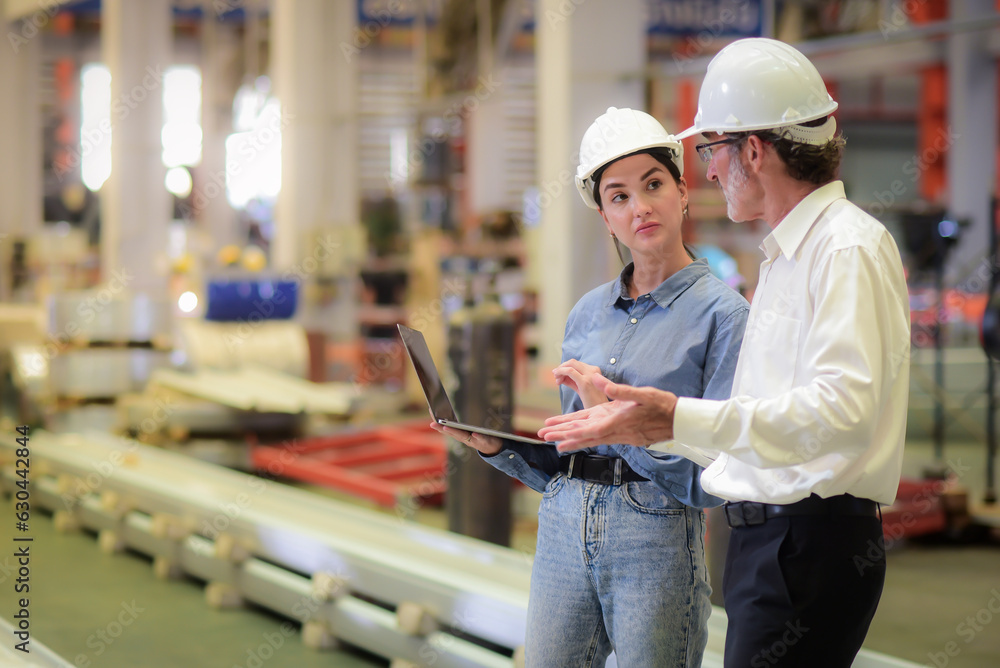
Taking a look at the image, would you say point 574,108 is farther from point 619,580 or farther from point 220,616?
point 619,580

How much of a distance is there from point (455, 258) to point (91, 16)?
45.6 feet

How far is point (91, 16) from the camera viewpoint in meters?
20.2

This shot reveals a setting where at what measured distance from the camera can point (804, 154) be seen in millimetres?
1500

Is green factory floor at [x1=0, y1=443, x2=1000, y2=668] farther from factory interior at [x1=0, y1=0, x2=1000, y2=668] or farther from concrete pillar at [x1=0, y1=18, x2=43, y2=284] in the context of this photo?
concrete pillar at [x1=0, y1=18, x2=43, y2=284]

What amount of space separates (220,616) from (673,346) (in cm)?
336

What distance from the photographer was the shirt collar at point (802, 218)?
148 centimetres

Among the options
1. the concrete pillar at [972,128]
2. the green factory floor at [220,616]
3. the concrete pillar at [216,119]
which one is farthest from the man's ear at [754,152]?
the concrete pillar at [216,119]

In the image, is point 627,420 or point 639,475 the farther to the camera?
point 639,475

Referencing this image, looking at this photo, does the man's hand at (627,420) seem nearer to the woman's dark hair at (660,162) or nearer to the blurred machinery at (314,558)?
the woman's dark hair at (660,162)

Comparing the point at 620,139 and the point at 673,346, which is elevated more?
the point at 620,139

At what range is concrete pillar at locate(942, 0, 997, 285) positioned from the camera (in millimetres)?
12531

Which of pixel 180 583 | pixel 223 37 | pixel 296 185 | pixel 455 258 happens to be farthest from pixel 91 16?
pixel 180 583

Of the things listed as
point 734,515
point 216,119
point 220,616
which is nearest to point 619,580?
point 734,515

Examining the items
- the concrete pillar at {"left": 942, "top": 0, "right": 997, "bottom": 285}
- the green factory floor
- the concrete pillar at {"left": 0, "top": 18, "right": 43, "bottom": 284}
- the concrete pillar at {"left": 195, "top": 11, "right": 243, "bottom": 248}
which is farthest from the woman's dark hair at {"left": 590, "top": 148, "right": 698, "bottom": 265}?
the concrete pillar at {"left": 195, "top": 11, "right": 243, "bottom": 248}
